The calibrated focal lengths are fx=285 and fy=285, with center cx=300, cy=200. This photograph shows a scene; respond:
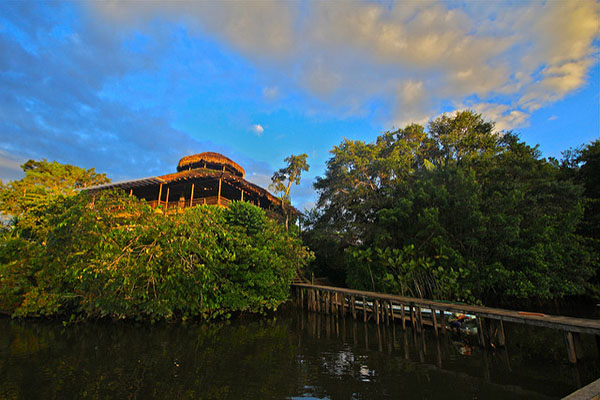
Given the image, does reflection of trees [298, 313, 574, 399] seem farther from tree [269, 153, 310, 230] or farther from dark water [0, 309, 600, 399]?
tree [269, 153, 310, 230]

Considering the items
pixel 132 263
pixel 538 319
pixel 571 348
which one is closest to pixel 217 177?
pixel 132 263

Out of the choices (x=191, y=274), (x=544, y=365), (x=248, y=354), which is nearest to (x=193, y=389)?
(x=248, y=354)

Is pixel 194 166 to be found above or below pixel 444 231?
above

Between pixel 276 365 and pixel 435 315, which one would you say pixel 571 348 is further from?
pixel 276 365

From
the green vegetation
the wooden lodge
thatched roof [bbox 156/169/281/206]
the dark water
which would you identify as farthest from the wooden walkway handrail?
the wooden lodge

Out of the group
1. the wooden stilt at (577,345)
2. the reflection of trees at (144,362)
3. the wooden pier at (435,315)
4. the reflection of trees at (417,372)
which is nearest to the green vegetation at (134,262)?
the reflection of trees at (144,362)

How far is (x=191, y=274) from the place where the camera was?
1045 centimetres

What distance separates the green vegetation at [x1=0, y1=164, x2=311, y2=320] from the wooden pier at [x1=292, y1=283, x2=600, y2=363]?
303 cm

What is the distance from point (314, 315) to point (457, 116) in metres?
17.2

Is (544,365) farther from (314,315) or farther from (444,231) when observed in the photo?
(314,315)

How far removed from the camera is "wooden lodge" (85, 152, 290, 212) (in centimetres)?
1928

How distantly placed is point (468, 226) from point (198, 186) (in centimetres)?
1830

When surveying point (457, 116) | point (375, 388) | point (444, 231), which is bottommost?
point (375, 388)

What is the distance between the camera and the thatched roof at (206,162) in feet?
82.2
